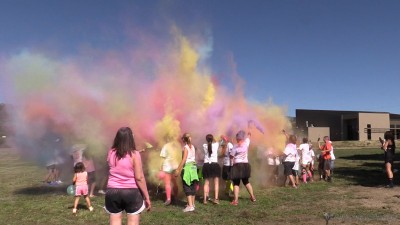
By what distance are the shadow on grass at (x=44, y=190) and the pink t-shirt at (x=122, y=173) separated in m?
7.05

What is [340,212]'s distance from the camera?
26.0 ft

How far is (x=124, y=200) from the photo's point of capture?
4656 millimetres

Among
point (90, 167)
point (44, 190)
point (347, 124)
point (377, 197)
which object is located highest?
point (347, 124)

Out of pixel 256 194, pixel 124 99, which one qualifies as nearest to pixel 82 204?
pixel 124 99

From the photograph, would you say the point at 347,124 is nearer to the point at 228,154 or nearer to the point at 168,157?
the point at 228,154

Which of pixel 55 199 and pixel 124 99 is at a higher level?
pixel 124 99

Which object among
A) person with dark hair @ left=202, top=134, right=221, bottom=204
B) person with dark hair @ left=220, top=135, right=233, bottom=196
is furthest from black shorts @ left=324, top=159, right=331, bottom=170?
person with dark hair @ left=202, top=134, right=221, bottom=204

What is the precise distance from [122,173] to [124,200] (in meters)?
0.32

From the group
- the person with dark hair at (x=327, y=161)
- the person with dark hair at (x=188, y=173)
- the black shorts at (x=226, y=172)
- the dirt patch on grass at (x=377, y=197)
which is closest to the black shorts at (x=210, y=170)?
the black shorts at (x=226, y=172)

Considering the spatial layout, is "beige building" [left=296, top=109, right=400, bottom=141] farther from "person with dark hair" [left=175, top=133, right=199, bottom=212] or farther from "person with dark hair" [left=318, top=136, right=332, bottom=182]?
"person with dark hair" [left=175, top=133, right=199, bottom=212]

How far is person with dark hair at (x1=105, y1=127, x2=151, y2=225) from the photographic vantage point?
15.3 feet

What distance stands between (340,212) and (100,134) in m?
5.99

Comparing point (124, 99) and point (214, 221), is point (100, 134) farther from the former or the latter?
point (214, 221)

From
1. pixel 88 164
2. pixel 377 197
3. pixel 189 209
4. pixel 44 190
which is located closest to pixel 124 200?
pixel 189 209
